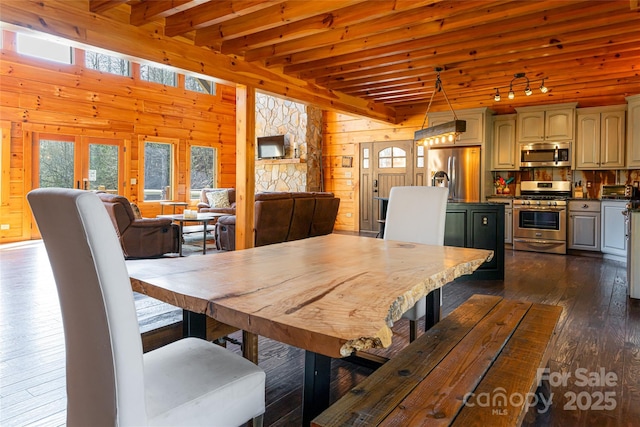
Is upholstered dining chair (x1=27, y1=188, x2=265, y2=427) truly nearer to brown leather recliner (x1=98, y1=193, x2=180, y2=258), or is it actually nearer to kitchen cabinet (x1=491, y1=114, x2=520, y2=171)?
brown leather recliner (x1=98, y1=193, x2=180, y2=258)

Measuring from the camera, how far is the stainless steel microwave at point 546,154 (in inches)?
263

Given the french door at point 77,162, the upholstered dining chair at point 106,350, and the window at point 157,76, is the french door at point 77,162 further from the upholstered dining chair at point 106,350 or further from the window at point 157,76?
the upholstered dining chair at point 106,350

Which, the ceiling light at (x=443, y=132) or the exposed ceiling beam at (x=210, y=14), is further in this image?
the ceiling light at (x=443, y=132)

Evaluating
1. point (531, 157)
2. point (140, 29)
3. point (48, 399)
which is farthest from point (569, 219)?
point (48, 399)

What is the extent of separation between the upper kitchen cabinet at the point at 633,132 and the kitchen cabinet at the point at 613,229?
0.68 meters

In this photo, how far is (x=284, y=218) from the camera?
606cm

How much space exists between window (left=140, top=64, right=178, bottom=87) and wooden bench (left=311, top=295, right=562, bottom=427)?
28.9 ft

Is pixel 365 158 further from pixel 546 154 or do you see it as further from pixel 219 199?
pixel 546 154

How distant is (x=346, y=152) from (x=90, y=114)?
5.43m

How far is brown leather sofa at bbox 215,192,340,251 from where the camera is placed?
5695 millimetres

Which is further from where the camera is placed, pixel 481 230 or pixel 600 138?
pixel 600 138

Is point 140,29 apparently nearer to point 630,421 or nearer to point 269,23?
point 269,23

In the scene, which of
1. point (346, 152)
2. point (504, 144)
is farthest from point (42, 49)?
point (504, 144)

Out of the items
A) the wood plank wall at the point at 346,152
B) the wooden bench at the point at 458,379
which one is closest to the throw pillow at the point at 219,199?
the wood plank wall at the point at 346,152
